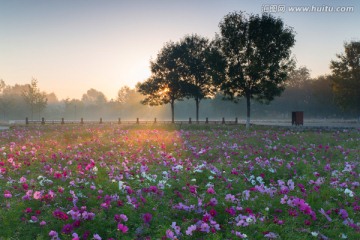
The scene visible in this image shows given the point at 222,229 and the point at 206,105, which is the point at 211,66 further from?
the point at 206,105

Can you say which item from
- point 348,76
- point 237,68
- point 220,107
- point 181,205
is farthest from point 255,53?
point 220,107

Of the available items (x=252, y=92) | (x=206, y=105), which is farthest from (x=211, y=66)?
(x=206, y=105)

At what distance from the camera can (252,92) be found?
3897 centimetres

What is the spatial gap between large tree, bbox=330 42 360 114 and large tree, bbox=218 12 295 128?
1789 cm

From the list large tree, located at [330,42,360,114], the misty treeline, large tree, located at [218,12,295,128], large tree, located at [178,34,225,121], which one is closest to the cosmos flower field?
large tree, located at [218,12,295,128]

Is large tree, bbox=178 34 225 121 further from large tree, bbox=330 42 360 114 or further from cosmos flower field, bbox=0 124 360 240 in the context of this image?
cosmos flower field, bbox=0 124 360 240

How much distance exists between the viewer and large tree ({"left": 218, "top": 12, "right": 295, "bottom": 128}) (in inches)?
1444

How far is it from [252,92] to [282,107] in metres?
67.0

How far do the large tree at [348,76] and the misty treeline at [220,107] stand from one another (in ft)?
32.2

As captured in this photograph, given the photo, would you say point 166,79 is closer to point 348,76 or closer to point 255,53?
point 255,53

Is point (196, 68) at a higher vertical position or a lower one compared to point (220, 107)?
higher

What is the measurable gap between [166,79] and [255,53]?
1631 cm

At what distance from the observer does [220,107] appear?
117750mm

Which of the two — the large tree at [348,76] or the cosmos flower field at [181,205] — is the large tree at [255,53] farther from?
the cosmos flower field at [181,205]
